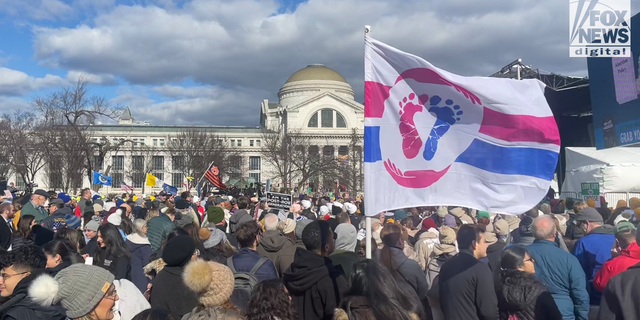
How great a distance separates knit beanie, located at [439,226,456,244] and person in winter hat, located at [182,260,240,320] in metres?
2.85

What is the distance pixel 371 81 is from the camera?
199 inches

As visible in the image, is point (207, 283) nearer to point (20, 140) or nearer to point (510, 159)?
point (510, 159)

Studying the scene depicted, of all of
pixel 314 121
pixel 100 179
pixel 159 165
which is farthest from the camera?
pixel 314 121

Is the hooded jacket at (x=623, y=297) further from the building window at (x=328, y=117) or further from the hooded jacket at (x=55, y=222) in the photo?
the building window at (x=328, y=117)

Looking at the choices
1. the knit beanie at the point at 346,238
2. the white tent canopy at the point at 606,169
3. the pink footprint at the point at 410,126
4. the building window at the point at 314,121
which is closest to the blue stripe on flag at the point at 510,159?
the pink footprint at the point at 410,126

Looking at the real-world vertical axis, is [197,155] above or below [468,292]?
above

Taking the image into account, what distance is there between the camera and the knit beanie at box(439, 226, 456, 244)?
18.1 feet

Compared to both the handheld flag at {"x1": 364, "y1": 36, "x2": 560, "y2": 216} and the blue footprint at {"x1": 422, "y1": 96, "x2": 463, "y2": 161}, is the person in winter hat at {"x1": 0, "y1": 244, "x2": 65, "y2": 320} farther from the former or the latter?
the blue footprint at {"x1": 422, "y1": 96, "x2": 463, "y2": 161}

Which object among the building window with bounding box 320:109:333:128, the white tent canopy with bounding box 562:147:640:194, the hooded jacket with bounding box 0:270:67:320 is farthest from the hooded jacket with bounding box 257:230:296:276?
the building window with bounding box 320:109:333:128

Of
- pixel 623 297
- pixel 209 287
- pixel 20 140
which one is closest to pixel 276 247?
pixel 209 287

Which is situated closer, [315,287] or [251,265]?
[315,287]

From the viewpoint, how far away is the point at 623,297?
3586 mm

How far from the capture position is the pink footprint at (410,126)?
497 cm

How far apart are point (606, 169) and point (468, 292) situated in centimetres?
2203
